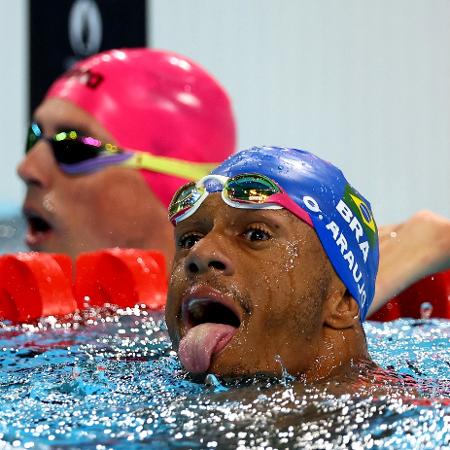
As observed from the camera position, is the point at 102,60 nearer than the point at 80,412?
No

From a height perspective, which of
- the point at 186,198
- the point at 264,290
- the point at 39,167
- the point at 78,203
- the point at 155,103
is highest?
the point at 186,198

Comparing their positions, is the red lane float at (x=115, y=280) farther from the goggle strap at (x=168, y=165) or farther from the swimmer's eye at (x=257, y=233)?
the swimmer's eye at (x=257, y=233)

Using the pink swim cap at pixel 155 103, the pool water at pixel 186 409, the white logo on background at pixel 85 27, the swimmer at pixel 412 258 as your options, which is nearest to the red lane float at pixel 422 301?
the swimmer at pixel 412 258

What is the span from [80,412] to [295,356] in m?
0.44

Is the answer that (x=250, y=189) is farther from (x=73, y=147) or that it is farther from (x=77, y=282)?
(x=73, y=147)

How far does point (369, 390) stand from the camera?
1802mm

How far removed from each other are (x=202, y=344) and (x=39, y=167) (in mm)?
1890

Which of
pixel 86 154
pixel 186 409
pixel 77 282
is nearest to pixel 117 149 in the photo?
pixel 86 154

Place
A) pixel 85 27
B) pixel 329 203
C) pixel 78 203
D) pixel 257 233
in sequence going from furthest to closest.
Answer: pixel 85 27, pixel 78 203, pixel 329 203, pixel 257 233

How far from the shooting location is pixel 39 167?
360 cm

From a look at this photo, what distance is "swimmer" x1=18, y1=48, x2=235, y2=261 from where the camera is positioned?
142 inches

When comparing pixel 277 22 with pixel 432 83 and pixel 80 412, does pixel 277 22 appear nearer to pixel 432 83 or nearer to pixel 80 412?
pixel 432 83

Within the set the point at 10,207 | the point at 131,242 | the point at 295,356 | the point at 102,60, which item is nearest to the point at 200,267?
the point at 295,356

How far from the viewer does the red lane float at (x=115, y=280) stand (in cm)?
320
